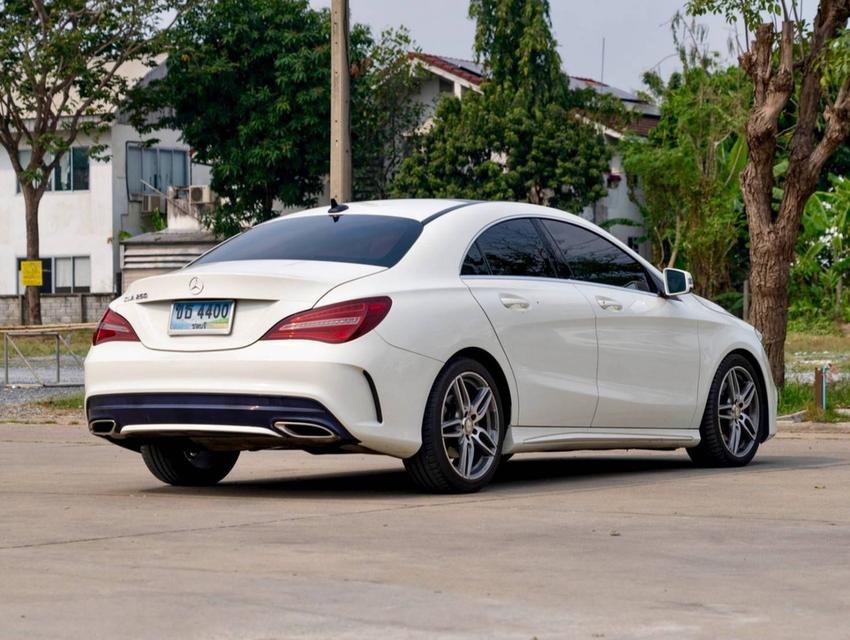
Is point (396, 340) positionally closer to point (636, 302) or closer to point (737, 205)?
point (636, 302)

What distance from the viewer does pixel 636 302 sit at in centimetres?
1052

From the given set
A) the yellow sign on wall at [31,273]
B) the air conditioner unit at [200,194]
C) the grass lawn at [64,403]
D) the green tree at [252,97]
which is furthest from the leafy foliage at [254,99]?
the grass lawn at [64,403]

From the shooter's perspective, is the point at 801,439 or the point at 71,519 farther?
the point at 801,439

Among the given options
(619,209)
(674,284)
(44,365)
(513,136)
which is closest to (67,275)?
(513,136)

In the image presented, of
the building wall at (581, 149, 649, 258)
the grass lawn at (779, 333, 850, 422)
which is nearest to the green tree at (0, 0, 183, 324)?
the building wall at (581, 149, 649, 258)

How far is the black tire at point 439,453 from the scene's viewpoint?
8.77 m

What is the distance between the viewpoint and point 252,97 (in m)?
52.4

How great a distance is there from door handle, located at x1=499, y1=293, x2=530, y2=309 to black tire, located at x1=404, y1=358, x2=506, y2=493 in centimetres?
41

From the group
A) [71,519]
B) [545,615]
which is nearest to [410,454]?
[71,519]

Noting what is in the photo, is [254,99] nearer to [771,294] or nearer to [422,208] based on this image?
[771,294]

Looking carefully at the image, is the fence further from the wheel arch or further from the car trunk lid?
the wheel arch

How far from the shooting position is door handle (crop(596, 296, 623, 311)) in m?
10.2

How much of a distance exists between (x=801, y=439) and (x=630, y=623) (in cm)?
937

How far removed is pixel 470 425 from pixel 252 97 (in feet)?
145
